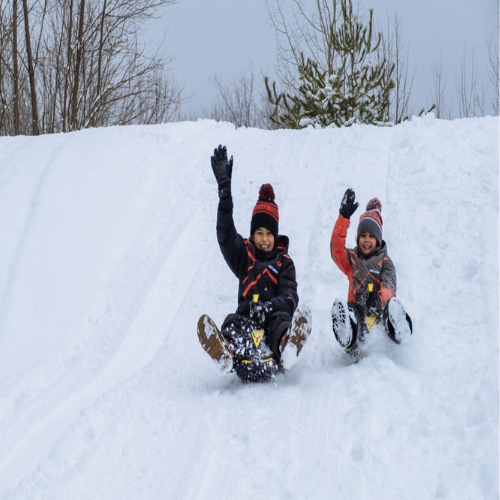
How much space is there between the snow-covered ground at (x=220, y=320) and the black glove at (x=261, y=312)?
1.22 ft

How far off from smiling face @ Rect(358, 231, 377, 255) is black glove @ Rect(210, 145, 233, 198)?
1019 mm

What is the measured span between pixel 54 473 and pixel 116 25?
34.4ft

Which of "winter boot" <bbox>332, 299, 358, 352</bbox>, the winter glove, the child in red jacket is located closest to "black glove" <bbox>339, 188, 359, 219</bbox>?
the child in red jacket

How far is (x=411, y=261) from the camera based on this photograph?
4.83 m

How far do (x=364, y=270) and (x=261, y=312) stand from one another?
2.58 ft

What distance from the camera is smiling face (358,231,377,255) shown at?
391cm

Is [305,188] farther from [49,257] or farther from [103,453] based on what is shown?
[103,453]

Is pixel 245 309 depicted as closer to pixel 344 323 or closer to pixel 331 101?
pixel 344 323

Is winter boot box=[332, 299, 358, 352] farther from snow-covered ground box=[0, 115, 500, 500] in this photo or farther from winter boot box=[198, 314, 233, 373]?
winter boot box=[198, 314, 233, 373]

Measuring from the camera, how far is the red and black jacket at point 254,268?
3670 millimetres

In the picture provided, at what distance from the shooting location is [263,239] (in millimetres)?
3922

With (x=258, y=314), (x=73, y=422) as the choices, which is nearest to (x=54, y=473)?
(x=73, y=422)

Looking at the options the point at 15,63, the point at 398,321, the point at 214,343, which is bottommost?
the point at 214,343

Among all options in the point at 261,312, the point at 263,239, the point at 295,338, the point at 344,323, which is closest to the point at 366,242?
the point at 263,239
